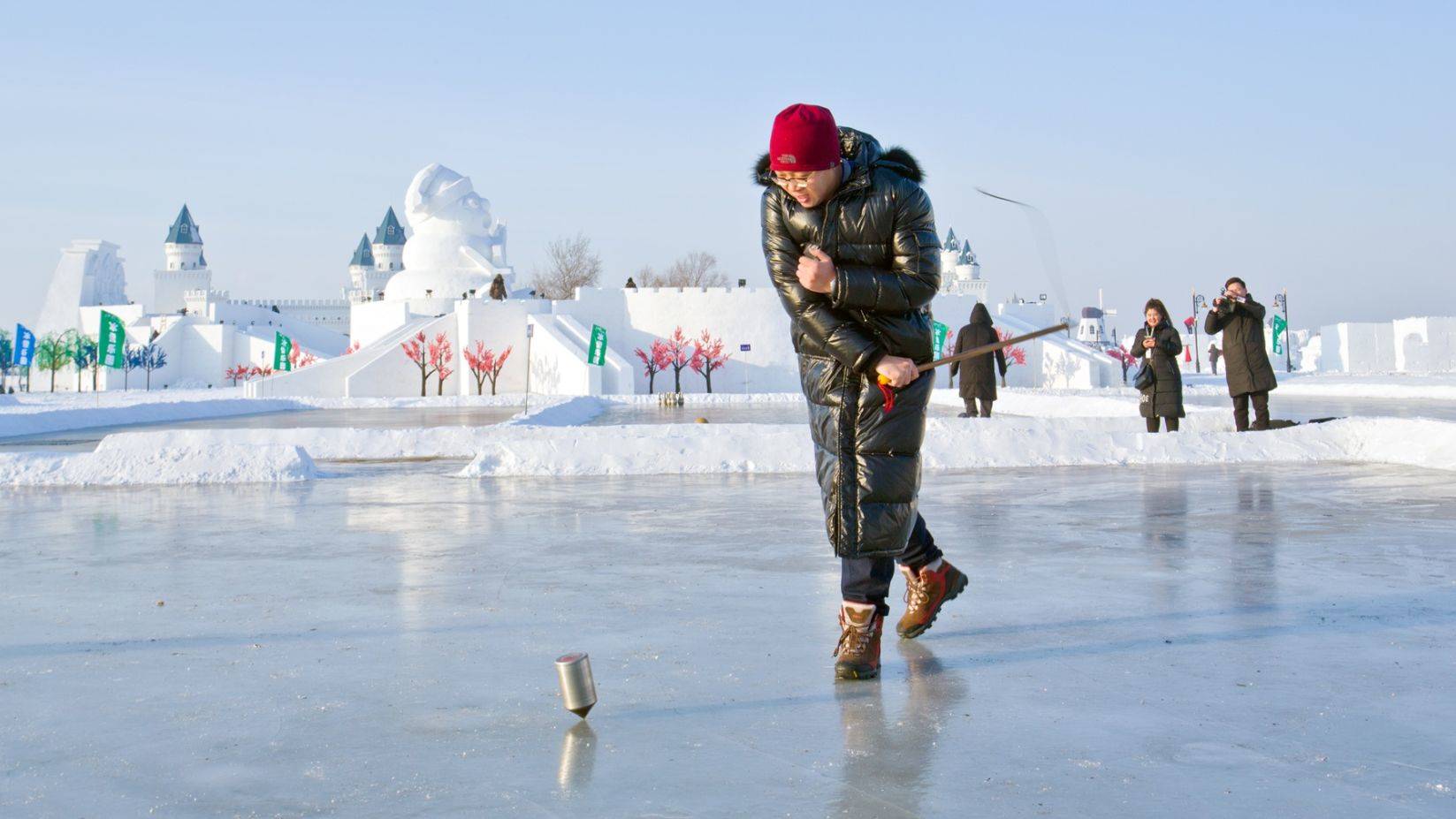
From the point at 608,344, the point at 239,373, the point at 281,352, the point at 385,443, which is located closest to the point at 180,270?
the point at 239,373

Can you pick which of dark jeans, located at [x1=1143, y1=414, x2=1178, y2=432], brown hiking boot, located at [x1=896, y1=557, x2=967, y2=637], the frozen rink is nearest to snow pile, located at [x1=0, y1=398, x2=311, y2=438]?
dark jeans, located at [x1=1143, y1=414, x2=1178, y2=432]

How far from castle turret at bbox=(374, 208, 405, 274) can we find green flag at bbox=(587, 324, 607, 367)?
3678 inches

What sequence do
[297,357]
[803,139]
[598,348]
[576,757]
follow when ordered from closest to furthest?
[576,757] < [803,139] < [598,348] < [297,357]

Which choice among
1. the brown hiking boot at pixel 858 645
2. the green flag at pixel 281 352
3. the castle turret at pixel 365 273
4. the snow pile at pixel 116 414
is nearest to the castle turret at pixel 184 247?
the castle turret at pixel 365 273

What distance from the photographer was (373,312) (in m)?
A: 66.6

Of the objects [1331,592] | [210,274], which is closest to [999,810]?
[1331,592]

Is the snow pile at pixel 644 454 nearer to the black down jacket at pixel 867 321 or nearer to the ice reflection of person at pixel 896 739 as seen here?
the black down jacket at pixel 867 321

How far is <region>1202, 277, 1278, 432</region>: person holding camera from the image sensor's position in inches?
421

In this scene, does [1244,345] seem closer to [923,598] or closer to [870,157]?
[923,598]

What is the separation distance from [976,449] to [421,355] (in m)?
43.0

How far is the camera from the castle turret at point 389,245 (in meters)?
138

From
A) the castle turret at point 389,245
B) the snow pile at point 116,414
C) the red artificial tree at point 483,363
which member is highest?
the castle turret at point 389,245

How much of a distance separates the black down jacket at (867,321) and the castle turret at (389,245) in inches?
→ 5432

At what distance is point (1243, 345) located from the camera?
1087 cm
